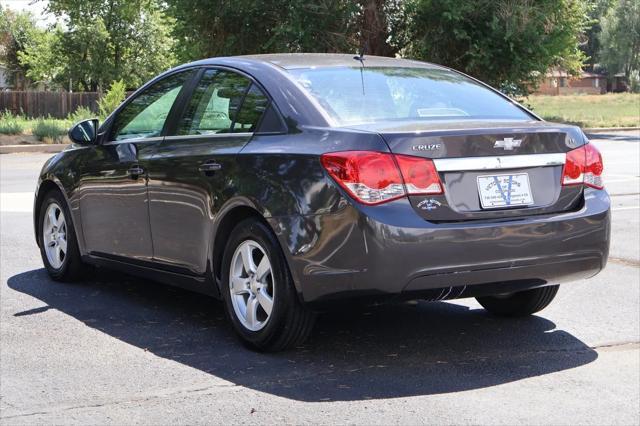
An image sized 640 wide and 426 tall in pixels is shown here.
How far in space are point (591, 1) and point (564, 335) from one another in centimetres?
3465

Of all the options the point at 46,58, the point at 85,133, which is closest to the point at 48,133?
the point at 85,133

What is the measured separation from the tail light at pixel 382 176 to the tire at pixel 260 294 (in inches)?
24.3

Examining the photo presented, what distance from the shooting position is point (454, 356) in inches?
226

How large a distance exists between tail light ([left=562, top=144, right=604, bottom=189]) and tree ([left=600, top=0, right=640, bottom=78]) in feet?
296

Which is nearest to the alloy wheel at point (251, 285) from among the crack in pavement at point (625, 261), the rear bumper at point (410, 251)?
the rear bumper at point (410, 251)

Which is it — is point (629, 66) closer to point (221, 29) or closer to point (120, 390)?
point (221, 29)

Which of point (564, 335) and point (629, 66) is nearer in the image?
point (564, 335)

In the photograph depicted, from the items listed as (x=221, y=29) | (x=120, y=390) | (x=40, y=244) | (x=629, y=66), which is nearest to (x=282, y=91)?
(x=120, y=390)

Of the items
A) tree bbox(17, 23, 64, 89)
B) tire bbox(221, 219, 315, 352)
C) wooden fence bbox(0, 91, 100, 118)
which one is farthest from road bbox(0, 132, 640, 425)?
tree bbox(17, 23, 64, 89)

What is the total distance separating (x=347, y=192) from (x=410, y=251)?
1.37 feet

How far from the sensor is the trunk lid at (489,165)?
206 inches

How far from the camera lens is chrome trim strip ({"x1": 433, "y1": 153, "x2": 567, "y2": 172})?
525cm

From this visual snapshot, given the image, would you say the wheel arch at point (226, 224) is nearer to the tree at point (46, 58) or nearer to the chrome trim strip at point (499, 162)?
the chrome trim strip at point (499, 162)

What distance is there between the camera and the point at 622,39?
102 metres
